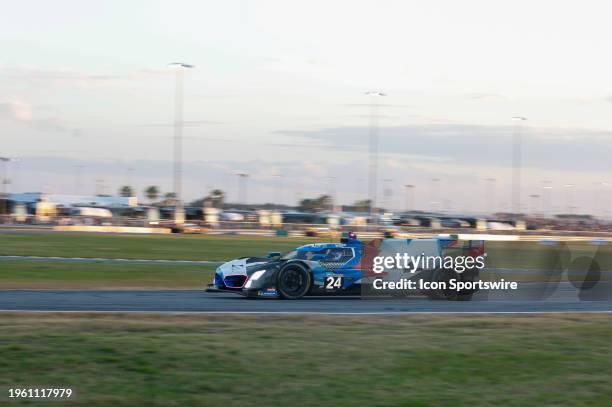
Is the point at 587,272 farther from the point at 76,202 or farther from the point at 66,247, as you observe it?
the point at 76,202

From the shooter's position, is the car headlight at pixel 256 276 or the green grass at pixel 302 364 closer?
the green grass at pixel 302 364

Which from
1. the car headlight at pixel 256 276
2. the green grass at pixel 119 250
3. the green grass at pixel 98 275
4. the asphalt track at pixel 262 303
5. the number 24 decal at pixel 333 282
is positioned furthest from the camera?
the green grass at pixel 119 250

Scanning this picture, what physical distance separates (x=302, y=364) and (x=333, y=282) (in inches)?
345

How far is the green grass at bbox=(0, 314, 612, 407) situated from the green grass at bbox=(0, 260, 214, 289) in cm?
873

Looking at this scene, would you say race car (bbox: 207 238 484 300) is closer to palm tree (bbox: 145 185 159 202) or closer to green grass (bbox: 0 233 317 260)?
green grass (bbox: 0 233 317 260)

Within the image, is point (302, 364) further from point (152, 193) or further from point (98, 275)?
point (152, 193)

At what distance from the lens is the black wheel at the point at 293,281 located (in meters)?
18.0

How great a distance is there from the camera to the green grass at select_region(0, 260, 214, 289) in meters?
21.5

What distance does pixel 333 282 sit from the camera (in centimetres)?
1845

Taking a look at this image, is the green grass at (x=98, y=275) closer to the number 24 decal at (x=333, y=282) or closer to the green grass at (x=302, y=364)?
the number 24 decal at (x=333, y=282)

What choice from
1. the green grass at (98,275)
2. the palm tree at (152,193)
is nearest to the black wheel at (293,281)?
the green grass at (98,275)

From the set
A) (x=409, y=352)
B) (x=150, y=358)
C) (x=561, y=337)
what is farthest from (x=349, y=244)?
(x=150, y=358)

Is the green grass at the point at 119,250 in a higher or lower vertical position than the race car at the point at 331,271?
lower

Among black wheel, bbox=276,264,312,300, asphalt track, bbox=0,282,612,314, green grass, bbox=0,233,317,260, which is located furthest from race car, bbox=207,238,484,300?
green grass, bbox=0,233,317,260
